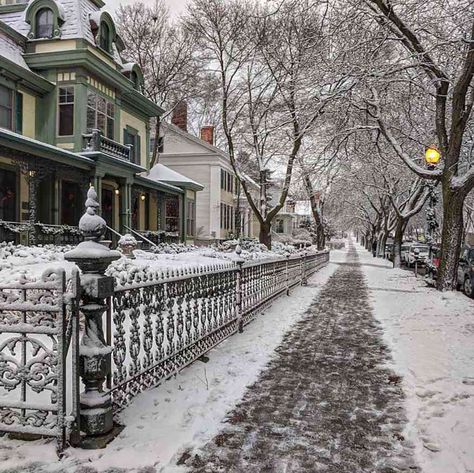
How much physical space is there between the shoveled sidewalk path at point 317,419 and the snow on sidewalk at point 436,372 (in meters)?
0.18

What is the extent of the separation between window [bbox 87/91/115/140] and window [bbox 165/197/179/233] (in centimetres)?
967

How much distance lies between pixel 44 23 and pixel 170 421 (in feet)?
64.2

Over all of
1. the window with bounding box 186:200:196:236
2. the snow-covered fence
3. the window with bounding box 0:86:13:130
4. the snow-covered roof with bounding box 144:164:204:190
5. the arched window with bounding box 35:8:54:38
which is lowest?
the snow-covered fence

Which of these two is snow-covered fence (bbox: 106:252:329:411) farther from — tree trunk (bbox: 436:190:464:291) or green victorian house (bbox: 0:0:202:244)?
green victorian house (bbox: 0:0:202:244)

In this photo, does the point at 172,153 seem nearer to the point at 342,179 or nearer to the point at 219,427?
the point at 342,179

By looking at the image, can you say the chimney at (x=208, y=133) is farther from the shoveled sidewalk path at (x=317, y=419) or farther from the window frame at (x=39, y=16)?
the shoveled sidewalk path at (x=317, y=419)

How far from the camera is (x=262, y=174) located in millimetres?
Answer: 28828

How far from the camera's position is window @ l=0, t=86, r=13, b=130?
16750 millimetres

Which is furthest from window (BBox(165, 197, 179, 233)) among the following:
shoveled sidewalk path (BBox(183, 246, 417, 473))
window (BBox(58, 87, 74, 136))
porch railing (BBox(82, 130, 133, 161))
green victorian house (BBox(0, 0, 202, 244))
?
shoveled sidewalk path (BBox(183, 246, 417, 473))

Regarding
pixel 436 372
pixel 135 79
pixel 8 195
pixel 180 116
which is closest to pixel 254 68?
pixel 135 79

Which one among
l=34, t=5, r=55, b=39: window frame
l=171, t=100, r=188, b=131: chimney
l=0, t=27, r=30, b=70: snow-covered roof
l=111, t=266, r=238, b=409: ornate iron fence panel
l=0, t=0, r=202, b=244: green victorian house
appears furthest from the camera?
l=171, t=100, r=188, b=131: chimney

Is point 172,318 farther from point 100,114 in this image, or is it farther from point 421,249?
point 421,249

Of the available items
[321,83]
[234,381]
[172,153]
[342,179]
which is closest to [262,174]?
[342,179]

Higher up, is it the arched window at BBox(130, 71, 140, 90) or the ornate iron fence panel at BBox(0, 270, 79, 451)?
the arched window at BBox(130, 71, 140, 90)
